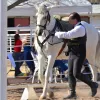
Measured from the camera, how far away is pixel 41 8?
910 centimetres

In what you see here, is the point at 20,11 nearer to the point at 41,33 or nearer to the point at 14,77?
the point at 14,77

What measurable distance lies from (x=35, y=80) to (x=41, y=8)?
3.56 m

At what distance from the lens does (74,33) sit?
7.47 meters

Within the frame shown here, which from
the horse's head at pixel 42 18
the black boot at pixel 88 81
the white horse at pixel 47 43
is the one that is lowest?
the black boot at pixel 88 81

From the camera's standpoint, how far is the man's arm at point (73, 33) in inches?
291

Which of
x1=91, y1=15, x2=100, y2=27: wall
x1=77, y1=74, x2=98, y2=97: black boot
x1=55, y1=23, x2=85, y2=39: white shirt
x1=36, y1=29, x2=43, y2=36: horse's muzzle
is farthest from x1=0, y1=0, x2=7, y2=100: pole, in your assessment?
x1=91, y1=15, x2=100, y2=27: wall

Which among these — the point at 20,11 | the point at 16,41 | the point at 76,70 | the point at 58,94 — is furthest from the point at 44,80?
the point at 20,11

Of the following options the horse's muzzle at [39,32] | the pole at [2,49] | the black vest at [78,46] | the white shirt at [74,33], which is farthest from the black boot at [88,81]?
the pole at [2,49]

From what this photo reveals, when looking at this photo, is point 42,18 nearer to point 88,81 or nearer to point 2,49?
point 88,81

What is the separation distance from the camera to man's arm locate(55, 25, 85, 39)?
7.40m

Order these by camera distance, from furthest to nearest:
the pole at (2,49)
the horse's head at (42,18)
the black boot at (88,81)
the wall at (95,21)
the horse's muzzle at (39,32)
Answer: the wall at (95,21)
the horse's head at (42,18)
the horse's muzzle at (39,32)
the black boot at (88,81)
the pole at (2,49)

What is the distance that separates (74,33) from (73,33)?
0.06ft

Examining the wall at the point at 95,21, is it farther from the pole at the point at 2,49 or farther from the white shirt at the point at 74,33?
the pole at the point at 2,49

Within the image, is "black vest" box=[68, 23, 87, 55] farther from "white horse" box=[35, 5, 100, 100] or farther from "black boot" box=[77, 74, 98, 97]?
"white horse" box=[35, 5, 100, 100]
